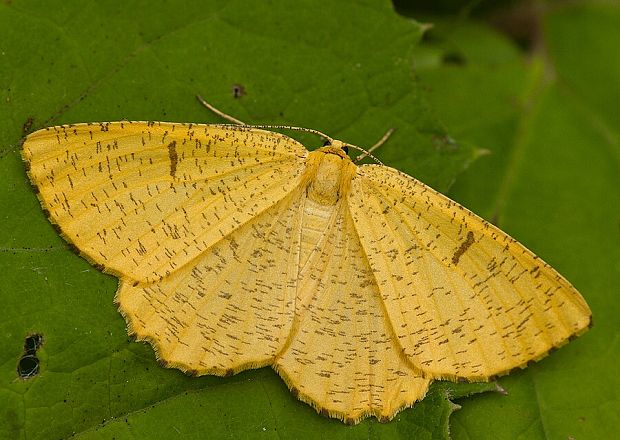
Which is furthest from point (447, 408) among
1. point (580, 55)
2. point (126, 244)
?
point (580, 55)

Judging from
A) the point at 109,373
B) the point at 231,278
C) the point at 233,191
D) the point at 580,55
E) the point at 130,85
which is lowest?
the point at 109,373

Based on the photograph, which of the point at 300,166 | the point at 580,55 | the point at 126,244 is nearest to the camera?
the point at 126,244

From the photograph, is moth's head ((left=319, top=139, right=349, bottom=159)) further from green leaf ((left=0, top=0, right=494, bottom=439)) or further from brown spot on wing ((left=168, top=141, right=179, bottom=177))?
brown spot on wing ((left=168, top=141, right=179, bottom=177))

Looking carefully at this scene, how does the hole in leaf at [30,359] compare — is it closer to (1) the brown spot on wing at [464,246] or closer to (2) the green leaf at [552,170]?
(1) the brown spot on wing at [464,246]

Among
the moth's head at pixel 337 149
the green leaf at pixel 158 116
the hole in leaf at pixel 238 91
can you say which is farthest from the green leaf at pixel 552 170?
the hole in leaf at pixel 238 91

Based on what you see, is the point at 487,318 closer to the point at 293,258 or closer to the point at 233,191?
A: the point at 293,258
